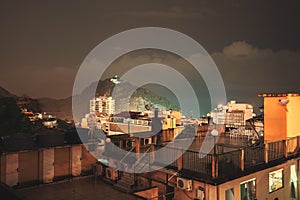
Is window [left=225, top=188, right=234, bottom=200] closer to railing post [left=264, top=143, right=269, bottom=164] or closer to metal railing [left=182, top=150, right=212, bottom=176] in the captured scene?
metal railing [left=182, top=150, right=212, bottom=176]

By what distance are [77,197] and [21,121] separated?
12.0 m

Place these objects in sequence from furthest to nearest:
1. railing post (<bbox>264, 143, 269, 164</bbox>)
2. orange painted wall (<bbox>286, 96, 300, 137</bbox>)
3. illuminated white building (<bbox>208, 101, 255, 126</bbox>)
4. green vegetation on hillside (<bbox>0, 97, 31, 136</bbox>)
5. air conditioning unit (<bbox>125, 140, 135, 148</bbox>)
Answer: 1. illuminated white building (<bbox>208, 101, 255, 126</bbox>)
2. green vegetation on hillside (<bbox>0, 97, 31, 136</bbox>)
3. orange painted wall (<bbox>286, 96, 300, 137</bbox>)
4. air conditioning unit (<bbox>125, 140, 135, 148</bbox>)
5. railing post (<bbox>264, 143, 269, 164</bbox>)

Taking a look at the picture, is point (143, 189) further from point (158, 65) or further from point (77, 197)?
point (158, 65)

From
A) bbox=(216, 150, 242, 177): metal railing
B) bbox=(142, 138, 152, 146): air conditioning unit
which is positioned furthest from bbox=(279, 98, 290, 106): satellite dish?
bbox=(142, 138, 152, 146): air conditioning unit

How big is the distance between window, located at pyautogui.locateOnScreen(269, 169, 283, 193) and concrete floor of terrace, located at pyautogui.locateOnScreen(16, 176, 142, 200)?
16.1 feet

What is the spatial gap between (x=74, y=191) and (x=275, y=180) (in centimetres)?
682

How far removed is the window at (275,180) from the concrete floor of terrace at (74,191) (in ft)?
16.1

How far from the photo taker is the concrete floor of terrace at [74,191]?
24.5 ft

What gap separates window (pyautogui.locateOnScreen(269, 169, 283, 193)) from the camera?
28.9 ft

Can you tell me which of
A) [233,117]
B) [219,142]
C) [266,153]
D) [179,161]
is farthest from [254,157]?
[233,117]

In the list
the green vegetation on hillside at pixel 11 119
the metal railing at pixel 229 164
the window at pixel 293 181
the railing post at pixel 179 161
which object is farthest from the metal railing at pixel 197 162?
the green vegetation on hillside at pixel 11 119

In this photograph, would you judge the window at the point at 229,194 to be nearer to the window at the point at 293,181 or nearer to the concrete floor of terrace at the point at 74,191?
the concrete floor of terrace at the point at 74,191

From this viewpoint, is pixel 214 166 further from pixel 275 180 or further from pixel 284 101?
pixel 284 101

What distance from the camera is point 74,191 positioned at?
7.92m
